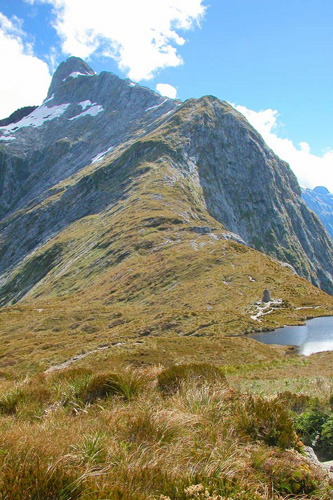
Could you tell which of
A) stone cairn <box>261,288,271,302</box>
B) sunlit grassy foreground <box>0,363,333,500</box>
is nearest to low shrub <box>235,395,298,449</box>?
sunlit grassy foreground <box>0,363,333,500</box>

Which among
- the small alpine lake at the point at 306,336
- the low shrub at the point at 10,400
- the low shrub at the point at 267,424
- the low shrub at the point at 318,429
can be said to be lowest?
the small alpine lake at the point at 306,336

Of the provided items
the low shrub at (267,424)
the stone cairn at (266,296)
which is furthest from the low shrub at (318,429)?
the stone cairn at (266,296)

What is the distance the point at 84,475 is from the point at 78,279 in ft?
360

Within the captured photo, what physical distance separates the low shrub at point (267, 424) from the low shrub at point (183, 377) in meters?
2.13

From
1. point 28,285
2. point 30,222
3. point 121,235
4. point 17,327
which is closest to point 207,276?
point 17,327

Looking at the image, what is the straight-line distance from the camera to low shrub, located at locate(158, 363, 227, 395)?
9.66m

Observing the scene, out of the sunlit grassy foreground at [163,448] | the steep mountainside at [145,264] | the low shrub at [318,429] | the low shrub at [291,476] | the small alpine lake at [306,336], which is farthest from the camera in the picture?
the steep mountainside at [145,264]

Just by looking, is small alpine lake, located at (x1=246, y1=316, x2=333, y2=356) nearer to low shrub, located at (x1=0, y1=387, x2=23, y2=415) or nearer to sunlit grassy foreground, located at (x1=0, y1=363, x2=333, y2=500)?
sunlit grassy foreground, located at (x1=0, y1=363, x2=333, y2=500)

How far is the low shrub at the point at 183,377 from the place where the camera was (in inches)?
380

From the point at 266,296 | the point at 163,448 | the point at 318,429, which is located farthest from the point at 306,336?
the point at 163,448

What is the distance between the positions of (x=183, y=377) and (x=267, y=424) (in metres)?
3.47

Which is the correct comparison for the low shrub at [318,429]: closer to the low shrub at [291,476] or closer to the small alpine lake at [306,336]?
the low shrub at [291,476]

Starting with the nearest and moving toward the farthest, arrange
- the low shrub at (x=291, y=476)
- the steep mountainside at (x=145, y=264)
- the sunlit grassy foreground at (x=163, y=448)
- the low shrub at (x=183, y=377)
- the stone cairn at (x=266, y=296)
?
the sunlit grassy foreground at (x=163, y=448) < the low shrub at (x=291, y=476) < the low shrub at (x=183, y=377) < the steep mountainside at (x=145, y=264) < the stone cairn at (x=266, y=296)

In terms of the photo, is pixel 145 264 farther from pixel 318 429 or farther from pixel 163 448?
pixel 163 448
